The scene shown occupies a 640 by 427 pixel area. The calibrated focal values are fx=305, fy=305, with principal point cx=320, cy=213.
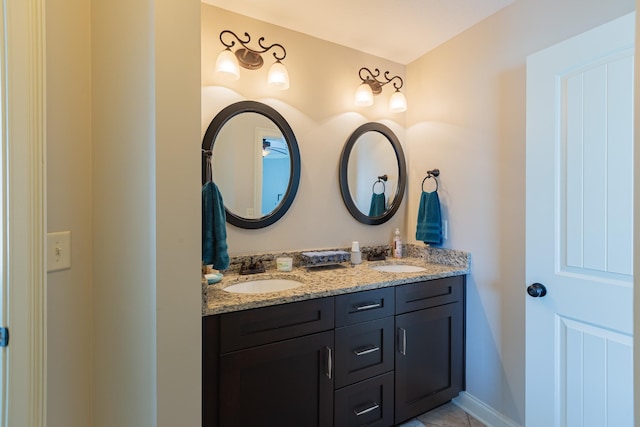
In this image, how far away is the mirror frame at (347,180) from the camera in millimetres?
2213

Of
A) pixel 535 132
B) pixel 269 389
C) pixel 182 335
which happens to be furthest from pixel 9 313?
pixel 535 132

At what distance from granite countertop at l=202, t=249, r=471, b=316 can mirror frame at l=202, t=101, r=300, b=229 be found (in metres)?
0.32

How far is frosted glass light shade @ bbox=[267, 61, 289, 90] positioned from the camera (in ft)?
6.05

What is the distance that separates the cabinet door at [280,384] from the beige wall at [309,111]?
2.29 feet

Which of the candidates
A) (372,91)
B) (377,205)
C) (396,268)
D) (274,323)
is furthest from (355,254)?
(372,91)

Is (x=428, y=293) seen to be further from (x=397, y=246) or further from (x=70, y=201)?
(x=70, y=201)

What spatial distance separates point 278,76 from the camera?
1841 millimetres

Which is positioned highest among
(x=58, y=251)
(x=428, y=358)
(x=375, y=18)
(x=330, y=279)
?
(x=375, y=18)

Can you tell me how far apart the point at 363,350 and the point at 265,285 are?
643 millimetres

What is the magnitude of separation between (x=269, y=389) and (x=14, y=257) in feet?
3.44

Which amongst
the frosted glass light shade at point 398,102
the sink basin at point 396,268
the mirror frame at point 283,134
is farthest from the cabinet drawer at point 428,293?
the frosted glass light shade at point 398,102

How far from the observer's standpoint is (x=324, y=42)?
2.13m

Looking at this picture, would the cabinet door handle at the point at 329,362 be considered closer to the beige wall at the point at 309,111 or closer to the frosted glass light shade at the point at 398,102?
the beige wall at the point at 309,111

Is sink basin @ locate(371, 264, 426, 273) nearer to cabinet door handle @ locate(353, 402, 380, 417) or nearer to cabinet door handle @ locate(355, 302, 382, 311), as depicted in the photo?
cabinet door handle @ locate(355, 302, 382, 311)
